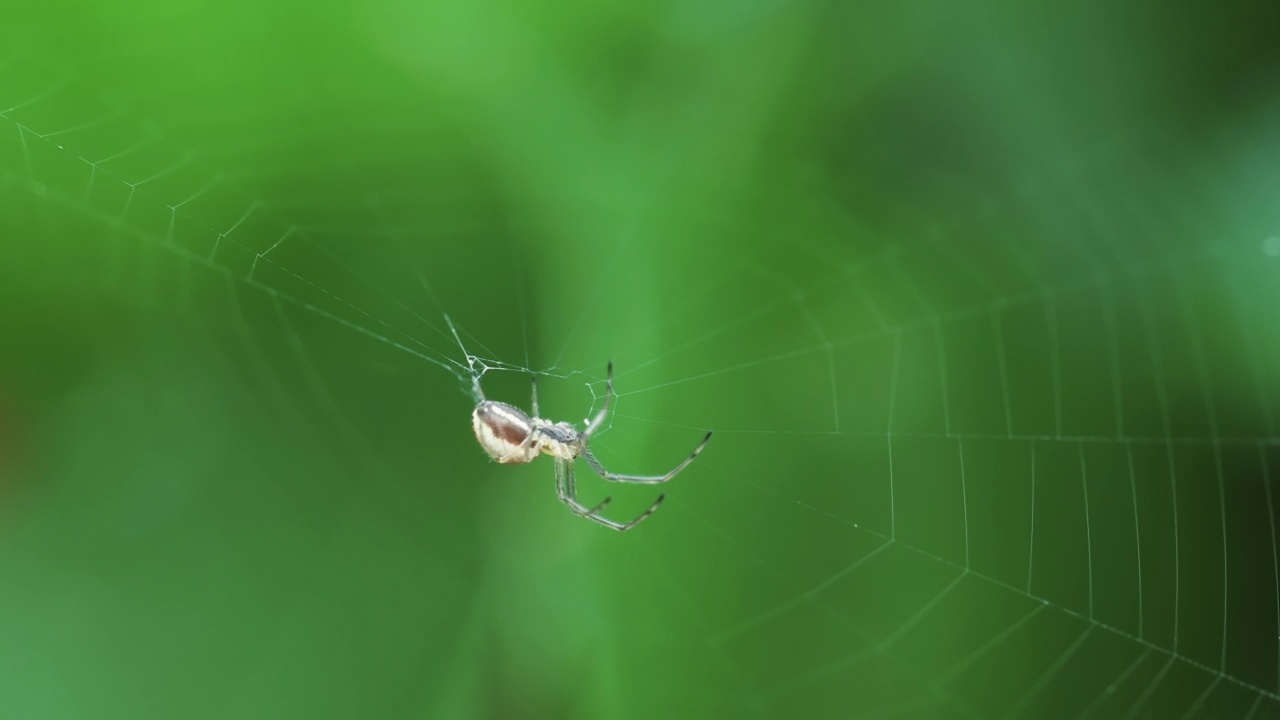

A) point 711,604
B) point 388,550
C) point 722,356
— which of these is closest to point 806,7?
point 722,356

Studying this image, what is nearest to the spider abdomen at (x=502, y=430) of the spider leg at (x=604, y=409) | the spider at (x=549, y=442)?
the spider at (x=549, y=442)

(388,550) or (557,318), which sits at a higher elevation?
(557,318)

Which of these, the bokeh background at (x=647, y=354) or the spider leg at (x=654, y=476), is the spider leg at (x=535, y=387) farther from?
the spider leg at (x=654, y=476)

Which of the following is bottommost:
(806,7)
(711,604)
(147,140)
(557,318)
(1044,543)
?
(711,604)

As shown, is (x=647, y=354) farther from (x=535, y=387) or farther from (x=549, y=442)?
(x=549, y=442)

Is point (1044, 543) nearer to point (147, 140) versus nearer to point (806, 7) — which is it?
point (806, 7)

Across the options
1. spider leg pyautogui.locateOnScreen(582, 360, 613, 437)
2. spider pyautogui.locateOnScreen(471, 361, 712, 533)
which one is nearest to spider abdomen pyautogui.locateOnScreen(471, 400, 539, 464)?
spider pyautogui.locateOnScreen(471, 361, 712, 533)
